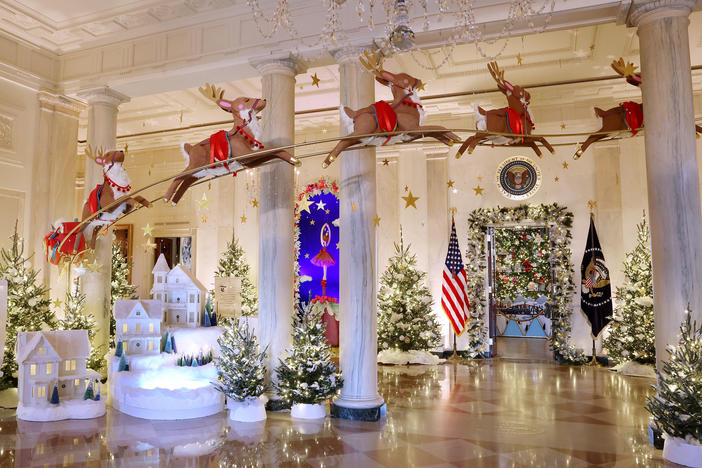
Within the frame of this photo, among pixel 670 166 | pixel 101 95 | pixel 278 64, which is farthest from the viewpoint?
pixel 101 95

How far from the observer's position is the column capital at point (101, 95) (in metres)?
8.40

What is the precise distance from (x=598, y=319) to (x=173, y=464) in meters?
8.51

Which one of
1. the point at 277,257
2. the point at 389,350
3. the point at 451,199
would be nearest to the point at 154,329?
the point at 277,257

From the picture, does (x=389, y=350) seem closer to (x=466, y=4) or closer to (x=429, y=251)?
(x=429, y=251)

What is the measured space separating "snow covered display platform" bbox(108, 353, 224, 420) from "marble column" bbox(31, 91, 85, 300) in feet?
8.72

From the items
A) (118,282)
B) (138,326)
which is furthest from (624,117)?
(118,282)

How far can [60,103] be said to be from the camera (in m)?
8.88

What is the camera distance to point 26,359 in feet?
20.5

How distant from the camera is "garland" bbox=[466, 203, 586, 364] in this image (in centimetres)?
1066

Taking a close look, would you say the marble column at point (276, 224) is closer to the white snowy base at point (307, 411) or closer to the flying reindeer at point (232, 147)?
the white snowy base at point (307, 411)

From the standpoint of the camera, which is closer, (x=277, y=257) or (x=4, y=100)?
(x=277, y=257)

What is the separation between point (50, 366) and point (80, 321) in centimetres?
174

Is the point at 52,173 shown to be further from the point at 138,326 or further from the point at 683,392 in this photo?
the point at 683,392

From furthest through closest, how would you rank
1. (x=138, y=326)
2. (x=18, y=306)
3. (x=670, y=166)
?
(x=18, y=306) < (x=138, y=326) < (x=670, y=166)
